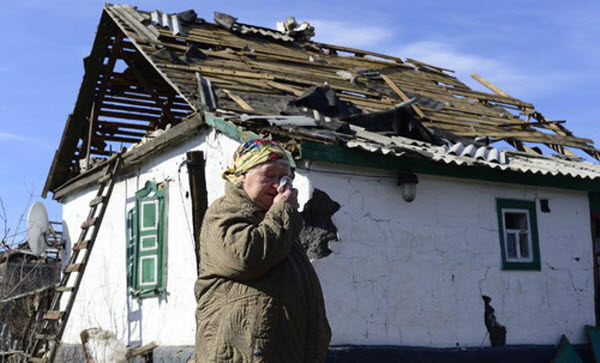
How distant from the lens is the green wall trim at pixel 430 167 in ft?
24.0

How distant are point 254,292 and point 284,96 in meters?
6.73

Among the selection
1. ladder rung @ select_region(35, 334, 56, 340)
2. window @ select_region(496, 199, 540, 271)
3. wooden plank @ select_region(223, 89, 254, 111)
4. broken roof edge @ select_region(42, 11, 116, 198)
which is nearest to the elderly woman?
wooden plank @ select_region(223, 89, 254, 111)

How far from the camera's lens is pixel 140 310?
31.0ft

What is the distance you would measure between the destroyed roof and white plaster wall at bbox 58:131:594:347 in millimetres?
498

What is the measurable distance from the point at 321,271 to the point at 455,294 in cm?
179

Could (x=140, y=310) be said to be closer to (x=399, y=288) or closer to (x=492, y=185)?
(x=399, y=288)

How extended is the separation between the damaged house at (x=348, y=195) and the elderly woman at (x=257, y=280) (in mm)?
2307

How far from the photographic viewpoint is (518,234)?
29.7ft

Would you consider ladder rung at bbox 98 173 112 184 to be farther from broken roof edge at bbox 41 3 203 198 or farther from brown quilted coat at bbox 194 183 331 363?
brown quilted coat at bbox 194 183 331 363

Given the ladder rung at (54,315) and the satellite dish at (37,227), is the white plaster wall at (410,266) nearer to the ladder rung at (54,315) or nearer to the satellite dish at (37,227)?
the ladder rung at (54,315)

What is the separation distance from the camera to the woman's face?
3461 millimetres

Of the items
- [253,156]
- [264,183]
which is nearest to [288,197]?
[264,183]

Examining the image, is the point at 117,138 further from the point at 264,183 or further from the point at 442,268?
the point at 264,183

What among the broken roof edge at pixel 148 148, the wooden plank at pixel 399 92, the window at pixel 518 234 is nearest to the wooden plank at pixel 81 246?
the broken roof edge at pixel 148 148
